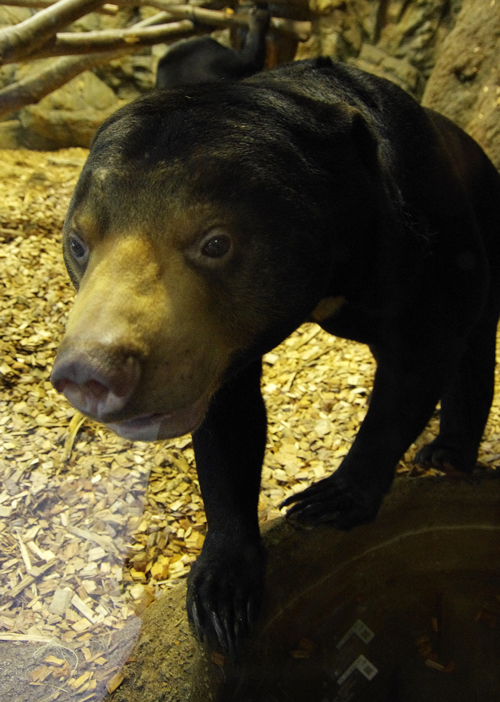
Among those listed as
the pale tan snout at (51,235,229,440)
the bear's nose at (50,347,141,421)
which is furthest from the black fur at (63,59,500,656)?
the bear's nose at (50,347,141,421)

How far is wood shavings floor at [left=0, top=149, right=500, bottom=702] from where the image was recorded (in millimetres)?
2094

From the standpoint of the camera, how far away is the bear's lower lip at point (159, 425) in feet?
4.76

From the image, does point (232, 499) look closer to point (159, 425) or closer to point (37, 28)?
point (159, 425)

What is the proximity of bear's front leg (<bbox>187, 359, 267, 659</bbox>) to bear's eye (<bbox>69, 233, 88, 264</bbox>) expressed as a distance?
61 centimetres

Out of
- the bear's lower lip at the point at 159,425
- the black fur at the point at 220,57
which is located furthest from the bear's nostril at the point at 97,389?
the black fur at the point at 220,57

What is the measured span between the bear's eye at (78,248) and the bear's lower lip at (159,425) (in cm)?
41

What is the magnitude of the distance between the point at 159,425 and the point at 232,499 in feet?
2.49

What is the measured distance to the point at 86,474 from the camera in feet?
9.08

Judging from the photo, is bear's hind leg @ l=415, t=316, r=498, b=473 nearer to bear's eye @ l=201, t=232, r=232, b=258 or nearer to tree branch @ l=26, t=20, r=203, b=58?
bear's eye @ l=201, t=232, r=232, b=258

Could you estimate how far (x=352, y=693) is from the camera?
2.31 metres

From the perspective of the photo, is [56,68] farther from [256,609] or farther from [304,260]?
[256,609]

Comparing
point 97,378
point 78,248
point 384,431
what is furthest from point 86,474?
point 97,378

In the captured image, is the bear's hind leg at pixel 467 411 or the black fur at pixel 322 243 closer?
the black fur at pixel 322 243

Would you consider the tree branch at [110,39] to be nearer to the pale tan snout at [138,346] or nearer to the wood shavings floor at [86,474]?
the wood shavings floor at [86,474]
